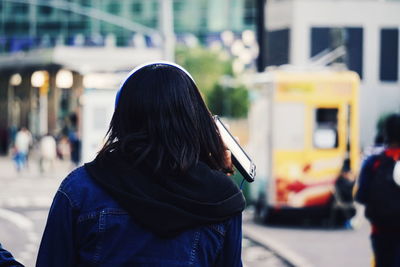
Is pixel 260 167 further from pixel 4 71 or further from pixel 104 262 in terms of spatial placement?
pixel 4 71

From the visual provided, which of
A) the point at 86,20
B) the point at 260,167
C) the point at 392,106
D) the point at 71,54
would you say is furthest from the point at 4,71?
the point at 260,167

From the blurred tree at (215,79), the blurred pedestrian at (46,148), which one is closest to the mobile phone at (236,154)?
the blurred pedestrian at (46,148)

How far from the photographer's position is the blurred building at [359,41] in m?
51.2

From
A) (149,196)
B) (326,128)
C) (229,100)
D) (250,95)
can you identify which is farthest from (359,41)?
(149,196)

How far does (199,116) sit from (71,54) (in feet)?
142

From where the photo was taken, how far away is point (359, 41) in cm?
5156

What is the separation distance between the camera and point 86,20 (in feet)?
208

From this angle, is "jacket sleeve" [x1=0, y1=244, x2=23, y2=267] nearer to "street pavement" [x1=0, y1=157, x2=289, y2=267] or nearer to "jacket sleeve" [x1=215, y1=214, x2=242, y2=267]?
"jacket sleeve" [x1=215, y1=214, x2=242, y2=267]

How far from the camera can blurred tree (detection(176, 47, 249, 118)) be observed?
48.3 m

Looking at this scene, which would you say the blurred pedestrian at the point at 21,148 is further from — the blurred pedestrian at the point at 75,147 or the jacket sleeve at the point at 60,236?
the jacket sleeve at the point at 60,236

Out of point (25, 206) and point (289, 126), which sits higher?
point (289, 126)

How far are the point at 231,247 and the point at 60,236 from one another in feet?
1.54

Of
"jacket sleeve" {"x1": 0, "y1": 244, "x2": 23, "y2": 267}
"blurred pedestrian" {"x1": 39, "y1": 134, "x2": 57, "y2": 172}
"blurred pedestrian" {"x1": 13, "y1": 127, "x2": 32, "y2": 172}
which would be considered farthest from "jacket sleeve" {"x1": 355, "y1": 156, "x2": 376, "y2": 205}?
"blurred pedestrian" {"x1": 13, "y1": 127, "x2": 32, "y2": 172}

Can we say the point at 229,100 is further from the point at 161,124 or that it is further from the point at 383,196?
the point at 161,124
